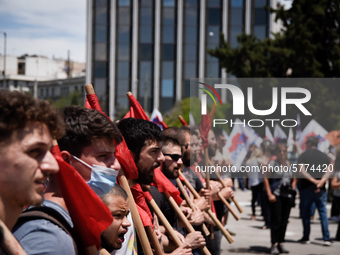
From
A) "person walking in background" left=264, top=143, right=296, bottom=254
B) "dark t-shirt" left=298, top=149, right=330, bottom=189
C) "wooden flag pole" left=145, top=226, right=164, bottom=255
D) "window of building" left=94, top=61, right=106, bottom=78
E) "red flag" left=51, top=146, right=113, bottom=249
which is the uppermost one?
"window of building" left=94, top=61, right=106, bottom=78

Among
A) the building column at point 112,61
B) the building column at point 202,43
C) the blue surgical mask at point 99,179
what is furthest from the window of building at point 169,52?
the blue surgical mask at point 99,179

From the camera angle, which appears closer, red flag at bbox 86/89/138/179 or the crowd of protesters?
the crowd of protesters

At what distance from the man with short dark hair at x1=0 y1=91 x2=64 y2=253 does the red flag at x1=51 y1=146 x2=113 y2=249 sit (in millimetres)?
455

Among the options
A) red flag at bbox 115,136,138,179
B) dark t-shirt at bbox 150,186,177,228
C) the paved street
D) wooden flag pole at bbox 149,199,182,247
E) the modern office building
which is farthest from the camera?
the modern office building

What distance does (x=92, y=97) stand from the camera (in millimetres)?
3578

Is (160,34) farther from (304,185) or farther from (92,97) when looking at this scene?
(92,97)

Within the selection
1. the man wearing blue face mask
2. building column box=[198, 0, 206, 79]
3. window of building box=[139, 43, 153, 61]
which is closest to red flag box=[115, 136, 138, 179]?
the man wearing blue face mask

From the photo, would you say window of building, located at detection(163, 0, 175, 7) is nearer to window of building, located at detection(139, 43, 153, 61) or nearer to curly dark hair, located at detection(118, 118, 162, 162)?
window of building, located at detection(139, 43, 153, 61)

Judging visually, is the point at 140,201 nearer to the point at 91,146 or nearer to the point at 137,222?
the point at 137,222

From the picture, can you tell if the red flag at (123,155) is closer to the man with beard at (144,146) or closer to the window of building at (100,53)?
the man with beard at (144,146)

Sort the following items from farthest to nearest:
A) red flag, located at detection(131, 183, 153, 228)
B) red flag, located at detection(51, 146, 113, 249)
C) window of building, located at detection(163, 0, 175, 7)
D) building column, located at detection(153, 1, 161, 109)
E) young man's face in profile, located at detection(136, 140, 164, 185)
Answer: window of building, located at detection(163, 0, 175, 7) < building column, located at detection(153, 1, 161, 109) < young man's face in profile, located at detection(136, 140, 164, 185) < red flag, located at detection(131, 183, 153, 228) < red flag, located at detection(51, 146, 113, 249)

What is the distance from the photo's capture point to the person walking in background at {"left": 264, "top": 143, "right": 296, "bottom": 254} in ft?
33.2

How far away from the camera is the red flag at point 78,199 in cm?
245

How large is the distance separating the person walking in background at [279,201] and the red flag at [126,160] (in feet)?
21.8
